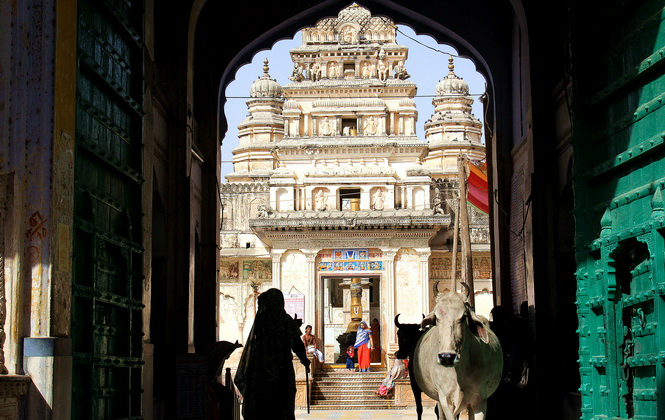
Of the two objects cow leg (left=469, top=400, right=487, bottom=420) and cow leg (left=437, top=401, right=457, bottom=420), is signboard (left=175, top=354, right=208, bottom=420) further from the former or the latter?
cow leg (left=469, top=400, right=487, bottom=420)

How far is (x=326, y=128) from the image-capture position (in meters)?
39.5

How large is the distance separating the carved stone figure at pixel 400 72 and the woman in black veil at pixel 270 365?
3268cm

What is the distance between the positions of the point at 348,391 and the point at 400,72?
18481mm

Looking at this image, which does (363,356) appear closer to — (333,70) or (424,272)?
(424,272)

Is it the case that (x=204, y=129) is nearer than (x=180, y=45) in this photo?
No

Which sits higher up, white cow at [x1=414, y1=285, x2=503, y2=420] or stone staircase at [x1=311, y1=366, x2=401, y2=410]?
white cow at [x1=414, y1=285, x2=503, y2=420]

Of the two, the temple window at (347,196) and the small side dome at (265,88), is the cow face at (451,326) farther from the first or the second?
the small side dome at (265,88)

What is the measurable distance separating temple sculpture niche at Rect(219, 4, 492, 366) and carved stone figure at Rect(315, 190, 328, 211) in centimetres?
4

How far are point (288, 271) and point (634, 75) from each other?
91.3 feet

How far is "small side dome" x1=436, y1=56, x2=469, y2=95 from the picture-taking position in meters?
54.1

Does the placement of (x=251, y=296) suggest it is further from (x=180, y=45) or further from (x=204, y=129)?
(x=180, y=45)

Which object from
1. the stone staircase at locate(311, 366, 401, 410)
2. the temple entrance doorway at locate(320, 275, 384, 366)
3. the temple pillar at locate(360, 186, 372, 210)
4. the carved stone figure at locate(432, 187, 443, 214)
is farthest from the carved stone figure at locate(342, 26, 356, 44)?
the stone staircase at locate(311, 366, 401, 410)

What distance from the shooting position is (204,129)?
578 inches

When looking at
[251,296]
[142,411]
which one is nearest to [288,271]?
[251,296]
